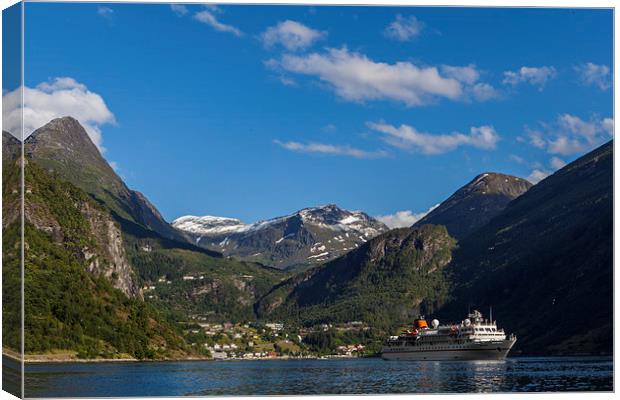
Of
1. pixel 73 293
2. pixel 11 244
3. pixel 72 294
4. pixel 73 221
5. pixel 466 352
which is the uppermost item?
pixel 73 221

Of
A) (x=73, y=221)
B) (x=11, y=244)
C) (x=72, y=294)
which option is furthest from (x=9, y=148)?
(x=73, y=221)

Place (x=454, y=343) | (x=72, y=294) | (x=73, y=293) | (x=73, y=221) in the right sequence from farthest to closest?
(x=73, y=221), (x=454, y=343), (x=73, y=293), (x=72, y=294)

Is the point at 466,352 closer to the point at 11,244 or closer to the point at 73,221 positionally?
the point at 73,221

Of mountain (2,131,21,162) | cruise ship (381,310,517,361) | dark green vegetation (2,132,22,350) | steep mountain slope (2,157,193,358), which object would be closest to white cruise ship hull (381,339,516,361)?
cruise ship (381,310,517,361)

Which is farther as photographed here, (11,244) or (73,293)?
(73,293)

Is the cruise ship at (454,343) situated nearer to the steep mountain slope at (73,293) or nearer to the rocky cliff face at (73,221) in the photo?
the steep mountain slope at (73,293)
